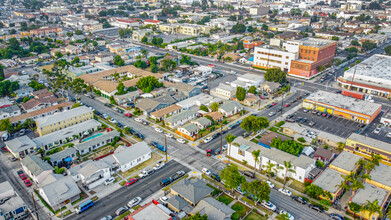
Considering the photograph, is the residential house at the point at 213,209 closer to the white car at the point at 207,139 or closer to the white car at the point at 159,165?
the white car at the point at 159,165

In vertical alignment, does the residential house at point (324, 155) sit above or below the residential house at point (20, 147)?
below

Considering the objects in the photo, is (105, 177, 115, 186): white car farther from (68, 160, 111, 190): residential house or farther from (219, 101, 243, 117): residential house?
(219, 101, 243, 117): residential house

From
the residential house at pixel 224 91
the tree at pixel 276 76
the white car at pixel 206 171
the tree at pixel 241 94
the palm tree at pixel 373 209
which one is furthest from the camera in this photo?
the tree at pixel 276 76

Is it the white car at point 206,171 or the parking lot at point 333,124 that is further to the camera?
the parking lot at point 333,124

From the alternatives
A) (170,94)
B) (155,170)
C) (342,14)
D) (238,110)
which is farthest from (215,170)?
(342,14)

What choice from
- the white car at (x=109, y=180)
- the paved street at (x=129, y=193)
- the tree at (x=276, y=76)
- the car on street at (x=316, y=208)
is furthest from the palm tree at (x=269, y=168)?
the tree at (x=276, y=76)
